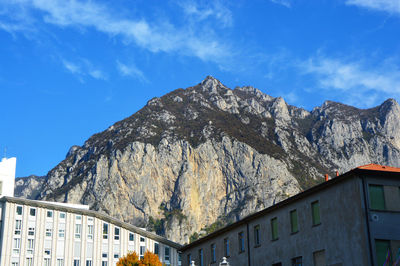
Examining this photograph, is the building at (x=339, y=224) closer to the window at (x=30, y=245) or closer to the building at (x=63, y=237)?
the building at (x=63, y=237)

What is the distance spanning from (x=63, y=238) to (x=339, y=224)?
54349 millimetres

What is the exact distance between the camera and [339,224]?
113 feet

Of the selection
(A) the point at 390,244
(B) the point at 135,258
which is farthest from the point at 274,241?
(B) the point at 135,258

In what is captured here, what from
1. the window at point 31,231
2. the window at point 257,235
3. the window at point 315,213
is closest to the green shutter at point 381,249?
the window at point 315,213

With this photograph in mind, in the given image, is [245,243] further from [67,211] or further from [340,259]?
[67,211]

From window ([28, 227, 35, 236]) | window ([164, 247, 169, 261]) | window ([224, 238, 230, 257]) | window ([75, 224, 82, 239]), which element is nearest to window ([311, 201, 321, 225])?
window ([224, 238, 230, 257])

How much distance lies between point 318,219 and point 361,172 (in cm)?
568

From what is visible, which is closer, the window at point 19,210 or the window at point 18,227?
the window at point 18,227

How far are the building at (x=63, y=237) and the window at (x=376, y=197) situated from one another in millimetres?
53136

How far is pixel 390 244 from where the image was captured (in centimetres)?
3231

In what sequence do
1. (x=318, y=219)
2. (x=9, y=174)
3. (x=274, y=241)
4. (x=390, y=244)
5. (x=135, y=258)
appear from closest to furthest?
(x=390, y=244)
(x=318, y=219)
(x=274, y=241)
(x=135, y=258)
(x=9, y=174)

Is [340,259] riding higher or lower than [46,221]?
lower

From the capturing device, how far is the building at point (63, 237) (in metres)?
75.9

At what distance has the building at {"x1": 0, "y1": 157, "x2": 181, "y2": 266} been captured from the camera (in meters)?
75.9
